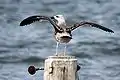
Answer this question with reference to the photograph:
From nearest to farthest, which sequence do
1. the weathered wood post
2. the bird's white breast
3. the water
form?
the weathered wood post → the bird's white breast → the water


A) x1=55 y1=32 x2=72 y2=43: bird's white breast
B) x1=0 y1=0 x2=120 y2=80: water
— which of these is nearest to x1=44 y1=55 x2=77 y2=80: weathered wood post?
x1=55 y1=32 x2=72 y2=43: bird's white breast

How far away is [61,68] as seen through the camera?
8.70 m

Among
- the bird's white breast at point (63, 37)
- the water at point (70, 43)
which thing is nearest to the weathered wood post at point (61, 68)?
the bird's white breast at point (63, 37)

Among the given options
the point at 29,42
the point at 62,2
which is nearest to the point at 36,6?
the point at 62,2

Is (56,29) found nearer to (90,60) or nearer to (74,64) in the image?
(74,64)

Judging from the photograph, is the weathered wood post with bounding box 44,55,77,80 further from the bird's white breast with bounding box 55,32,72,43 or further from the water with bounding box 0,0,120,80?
the water with bounding box 0,0,120,80

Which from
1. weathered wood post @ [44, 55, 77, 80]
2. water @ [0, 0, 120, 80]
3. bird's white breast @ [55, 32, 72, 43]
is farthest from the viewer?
water @ [0, 0, 120, 80]

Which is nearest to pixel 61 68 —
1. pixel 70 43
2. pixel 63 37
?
pixel 63 37

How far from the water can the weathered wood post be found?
5.40m

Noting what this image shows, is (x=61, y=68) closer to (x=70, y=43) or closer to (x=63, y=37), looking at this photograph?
(x=63, y=37)

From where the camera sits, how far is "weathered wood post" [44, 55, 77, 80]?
28.6 ft

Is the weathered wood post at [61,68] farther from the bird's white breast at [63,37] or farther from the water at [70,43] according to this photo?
the water at [70,43]

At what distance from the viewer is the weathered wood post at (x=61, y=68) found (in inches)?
343

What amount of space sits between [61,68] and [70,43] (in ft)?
40.7
